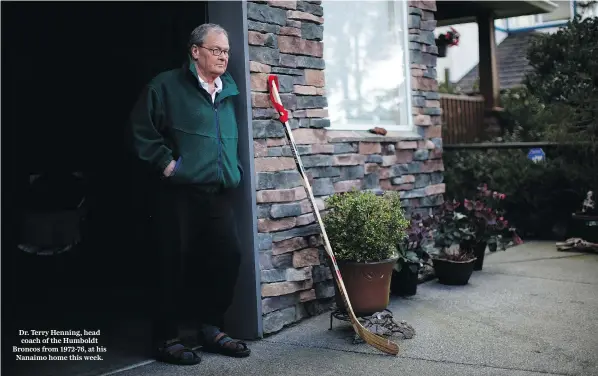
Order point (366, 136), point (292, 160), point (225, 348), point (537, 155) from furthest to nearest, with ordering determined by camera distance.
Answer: point (537, 155)
point (366, 136)
point (292, 160)
point (225, 348)

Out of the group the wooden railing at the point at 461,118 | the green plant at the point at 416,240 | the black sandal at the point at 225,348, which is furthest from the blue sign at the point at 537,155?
the black sandal at the point at 225,348

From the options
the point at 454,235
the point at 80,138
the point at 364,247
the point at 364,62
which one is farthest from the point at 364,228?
the point at 80,138

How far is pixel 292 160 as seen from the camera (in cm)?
406

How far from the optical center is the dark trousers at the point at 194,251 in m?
3.42

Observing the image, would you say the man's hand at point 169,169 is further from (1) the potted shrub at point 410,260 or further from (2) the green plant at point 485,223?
(2) the green plant at point 485,223

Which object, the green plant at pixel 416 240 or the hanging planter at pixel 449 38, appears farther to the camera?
the hanging planter at pixel 449 38

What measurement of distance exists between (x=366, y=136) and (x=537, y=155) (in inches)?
121

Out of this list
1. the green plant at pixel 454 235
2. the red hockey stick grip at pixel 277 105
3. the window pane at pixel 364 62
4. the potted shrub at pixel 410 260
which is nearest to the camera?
the red hockey stick grip at pixel 277 105

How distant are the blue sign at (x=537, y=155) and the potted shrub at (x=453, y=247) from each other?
2.22m

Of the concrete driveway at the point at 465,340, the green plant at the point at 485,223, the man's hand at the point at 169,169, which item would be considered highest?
the man's hand at the point at 169,169

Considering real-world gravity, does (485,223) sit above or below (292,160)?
below

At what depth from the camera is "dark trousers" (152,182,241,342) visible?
3.42 m

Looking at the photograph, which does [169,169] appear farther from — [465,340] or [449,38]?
[449,38]

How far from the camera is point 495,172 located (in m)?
7.14
